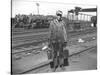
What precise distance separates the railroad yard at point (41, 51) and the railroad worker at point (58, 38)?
0.28 ft

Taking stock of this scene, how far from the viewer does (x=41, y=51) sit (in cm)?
213

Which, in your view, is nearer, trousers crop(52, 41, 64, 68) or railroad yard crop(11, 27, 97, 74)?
railroad yard crop(11, 27, 97, 74)

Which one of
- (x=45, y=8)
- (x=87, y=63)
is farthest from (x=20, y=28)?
(x=87, y=63)

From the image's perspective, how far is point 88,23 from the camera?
8.00 ft

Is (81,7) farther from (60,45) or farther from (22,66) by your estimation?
(22,66)

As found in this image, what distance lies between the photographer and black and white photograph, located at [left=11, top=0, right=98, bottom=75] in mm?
2023

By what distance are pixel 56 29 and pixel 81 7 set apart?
57 centimetres

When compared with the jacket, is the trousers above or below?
below

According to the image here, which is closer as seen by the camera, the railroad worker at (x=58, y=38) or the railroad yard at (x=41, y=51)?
the railroad yard at (x=41, y=51)

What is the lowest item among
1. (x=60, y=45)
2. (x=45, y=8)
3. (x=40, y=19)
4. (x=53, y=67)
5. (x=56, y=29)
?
(x=53, y=67)

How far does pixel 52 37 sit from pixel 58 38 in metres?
0.10

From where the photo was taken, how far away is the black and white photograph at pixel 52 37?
79.7 inches

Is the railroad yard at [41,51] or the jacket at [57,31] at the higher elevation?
the jacket at [57,31]

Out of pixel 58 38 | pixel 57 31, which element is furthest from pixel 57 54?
pixel 57 31
